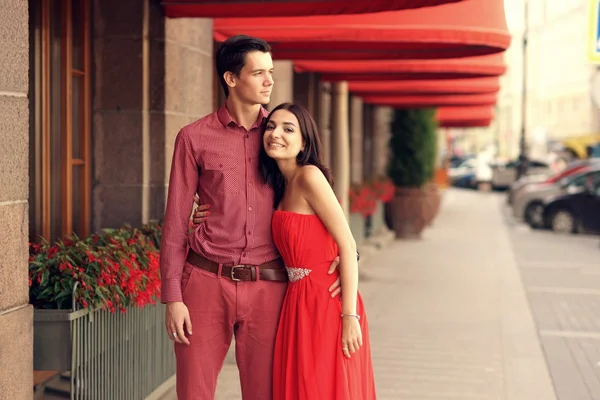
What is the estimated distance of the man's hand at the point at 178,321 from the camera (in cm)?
380

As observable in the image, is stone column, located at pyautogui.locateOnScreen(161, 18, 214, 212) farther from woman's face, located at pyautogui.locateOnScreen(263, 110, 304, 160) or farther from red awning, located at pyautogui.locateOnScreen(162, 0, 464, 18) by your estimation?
woman's face, located at pyautogui.locateOnScreen(263, 110, 304, 160)

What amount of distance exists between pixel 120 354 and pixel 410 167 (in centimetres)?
1527

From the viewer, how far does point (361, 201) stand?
629 inches

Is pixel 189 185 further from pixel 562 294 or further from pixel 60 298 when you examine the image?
pixel 562 294

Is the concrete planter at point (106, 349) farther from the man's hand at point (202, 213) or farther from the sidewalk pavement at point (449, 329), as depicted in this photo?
the man's hand at point (202, 213)

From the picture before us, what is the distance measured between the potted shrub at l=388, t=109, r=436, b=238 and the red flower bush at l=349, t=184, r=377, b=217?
8.88 ft

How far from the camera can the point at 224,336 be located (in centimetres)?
395

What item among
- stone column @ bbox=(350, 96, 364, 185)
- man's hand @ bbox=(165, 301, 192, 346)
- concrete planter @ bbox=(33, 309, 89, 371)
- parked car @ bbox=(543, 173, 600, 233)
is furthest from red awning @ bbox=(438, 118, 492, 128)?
man's hand @ bbox=(165, 301, 192, 346)

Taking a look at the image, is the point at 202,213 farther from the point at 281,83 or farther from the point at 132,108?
the point at 281,83

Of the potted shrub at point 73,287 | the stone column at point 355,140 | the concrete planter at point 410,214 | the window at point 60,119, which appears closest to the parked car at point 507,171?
the concrete planter at point 410,214

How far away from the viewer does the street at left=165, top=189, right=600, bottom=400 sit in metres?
7.14

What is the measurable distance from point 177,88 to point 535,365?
3.37 metres

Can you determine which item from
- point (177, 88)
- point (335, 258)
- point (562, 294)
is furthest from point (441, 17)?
point (335, 258)

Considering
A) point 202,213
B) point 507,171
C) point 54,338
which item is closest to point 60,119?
point 54,338
